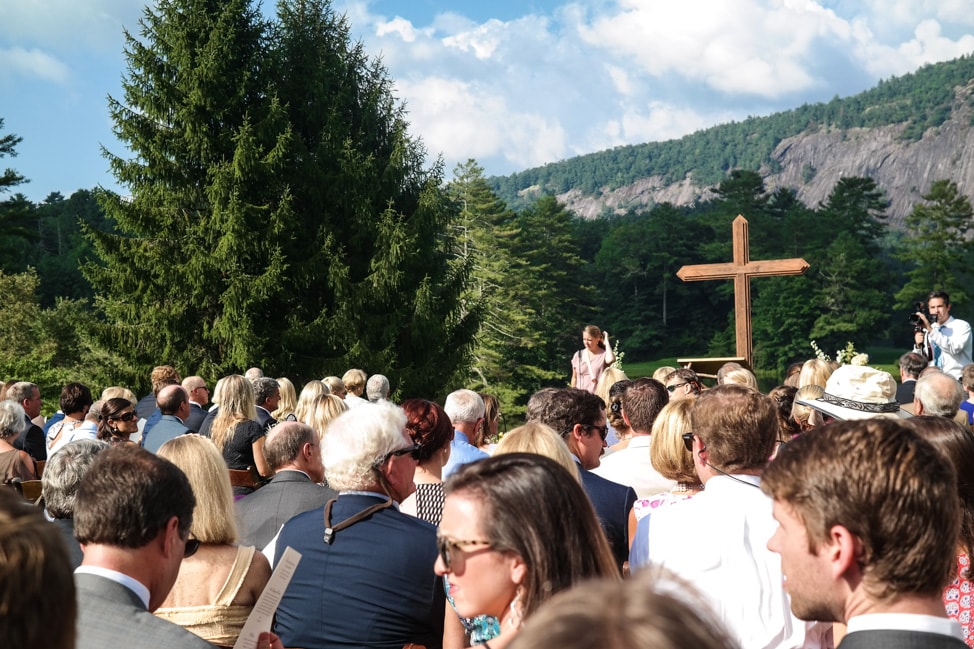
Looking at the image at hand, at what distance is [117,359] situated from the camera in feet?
94.8

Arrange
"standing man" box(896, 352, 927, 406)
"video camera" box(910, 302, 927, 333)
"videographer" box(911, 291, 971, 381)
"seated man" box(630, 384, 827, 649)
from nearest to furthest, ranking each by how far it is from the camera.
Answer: "seated man" box(630, 384, 827, 649) < "standing man" box(896, 352, 927, 406) < "videographer" box(911, 291, 971, 381) < "video camera" box(910, 302, 927, 333)

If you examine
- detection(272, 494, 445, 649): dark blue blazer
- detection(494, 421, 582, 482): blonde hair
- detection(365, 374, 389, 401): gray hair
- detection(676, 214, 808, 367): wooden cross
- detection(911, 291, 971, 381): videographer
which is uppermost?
detection(676, 214, 808, 367): wooden cross

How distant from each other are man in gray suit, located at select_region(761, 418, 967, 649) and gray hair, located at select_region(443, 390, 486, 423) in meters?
4.38

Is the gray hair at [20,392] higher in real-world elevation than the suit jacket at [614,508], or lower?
higher

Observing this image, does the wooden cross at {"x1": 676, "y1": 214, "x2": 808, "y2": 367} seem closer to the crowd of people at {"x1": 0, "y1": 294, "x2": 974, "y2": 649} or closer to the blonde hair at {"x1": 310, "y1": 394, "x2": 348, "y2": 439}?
the crowd of people at {"x1": 0, "y1": 294, "x2": 974, "y2": 649}

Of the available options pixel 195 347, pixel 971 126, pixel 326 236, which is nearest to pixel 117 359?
pixel 195 347

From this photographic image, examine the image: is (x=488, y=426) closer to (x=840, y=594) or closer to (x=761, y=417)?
(x=761, y=417)

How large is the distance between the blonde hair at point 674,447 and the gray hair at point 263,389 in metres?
5.42

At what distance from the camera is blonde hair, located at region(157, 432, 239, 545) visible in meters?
3.68

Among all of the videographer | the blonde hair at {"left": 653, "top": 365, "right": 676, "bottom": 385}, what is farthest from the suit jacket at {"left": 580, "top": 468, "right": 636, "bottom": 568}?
the videographer

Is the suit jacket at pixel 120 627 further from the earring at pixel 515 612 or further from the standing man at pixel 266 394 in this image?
the standing man at pixel 266 394

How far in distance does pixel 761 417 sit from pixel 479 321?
29.8m

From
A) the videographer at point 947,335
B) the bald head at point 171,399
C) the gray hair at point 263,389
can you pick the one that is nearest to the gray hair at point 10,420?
the bald head at point 171,399

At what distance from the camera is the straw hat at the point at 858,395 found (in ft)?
18.9
